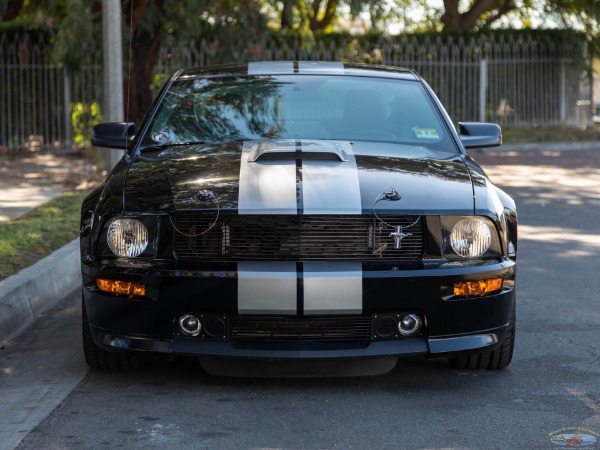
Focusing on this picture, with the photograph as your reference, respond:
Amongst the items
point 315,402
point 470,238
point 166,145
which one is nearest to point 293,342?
point 315,402

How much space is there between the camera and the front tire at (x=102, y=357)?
17.9ft

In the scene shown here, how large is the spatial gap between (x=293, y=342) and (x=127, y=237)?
2.79ft

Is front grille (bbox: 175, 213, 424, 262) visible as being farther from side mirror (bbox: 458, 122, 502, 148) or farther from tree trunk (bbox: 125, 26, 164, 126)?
tree trunk (bbox: 125, 26, 164, 126)

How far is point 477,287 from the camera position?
510cm

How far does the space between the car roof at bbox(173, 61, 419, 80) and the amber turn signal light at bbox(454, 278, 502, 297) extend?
78.2 inches

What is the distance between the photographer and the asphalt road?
14.7ft

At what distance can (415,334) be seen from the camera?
508cm

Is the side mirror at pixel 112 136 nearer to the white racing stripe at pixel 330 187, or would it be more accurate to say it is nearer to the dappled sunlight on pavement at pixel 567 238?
the white racing stripe at pixel 330 187

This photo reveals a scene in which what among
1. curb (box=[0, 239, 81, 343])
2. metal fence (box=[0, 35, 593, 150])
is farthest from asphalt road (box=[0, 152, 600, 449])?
metal fence (box=[0, 35, 593, 150])

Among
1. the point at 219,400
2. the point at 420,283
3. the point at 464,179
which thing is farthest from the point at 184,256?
the point at 464,179

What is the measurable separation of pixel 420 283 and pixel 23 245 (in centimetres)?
454

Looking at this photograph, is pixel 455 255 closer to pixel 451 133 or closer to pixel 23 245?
pixel 451 133

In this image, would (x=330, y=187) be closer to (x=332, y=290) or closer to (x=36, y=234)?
(x=332, y=290)

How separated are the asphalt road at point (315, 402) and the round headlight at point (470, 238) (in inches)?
24.6
